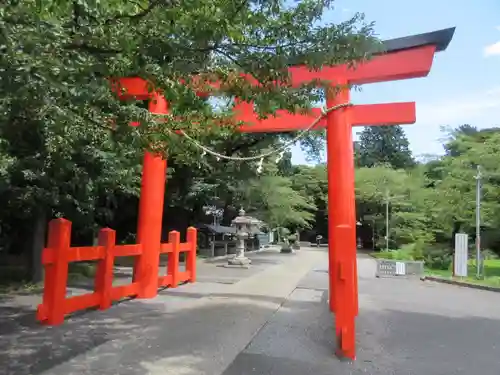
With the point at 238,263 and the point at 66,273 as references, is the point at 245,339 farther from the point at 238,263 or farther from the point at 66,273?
the point at 238,263

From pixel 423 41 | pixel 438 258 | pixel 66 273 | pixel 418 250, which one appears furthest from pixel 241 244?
pixel 423 41

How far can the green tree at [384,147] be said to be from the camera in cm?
6203

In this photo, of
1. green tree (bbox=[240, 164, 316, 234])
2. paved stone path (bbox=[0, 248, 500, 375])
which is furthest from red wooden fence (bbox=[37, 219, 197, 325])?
green tree (bbox=[240, 164, 316, 234])

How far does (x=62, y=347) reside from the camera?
18.2 feet

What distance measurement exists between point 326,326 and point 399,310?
289 cm

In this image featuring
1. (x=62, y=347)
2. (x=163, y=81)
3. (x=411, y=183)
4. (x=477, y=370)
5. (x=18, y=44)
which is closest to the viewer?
(x=18, y=44)

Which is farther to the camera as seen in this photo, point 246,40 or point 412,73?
point 412,73

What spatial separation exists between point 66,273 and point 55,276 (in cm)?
23

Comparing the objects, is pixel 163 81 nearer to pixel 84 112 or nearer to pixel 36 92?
pixel 36 92

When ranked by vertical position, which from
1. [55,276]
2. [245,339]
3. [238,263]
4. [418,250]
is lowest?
[245,339]

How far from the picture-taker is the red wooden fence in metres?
6.70

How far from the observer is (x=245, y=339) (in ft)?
20.3

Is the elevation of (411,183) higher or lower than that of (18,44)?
higher

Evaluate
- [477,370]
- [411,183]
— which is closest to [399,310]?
[477,370]
